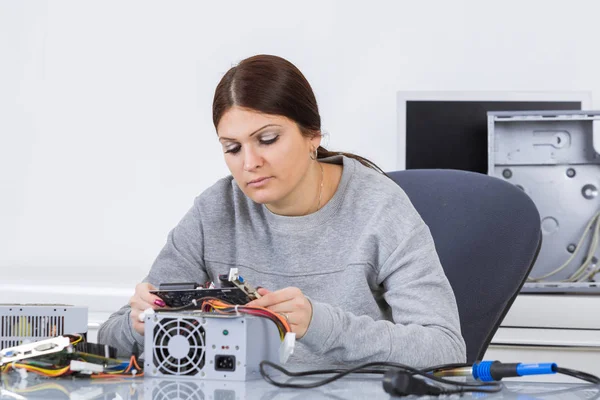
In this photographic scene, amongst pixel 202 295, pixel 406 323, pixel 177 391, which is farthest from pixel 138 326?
pixel 406 323

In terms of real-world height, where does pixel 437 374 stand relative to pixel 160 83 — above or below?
below

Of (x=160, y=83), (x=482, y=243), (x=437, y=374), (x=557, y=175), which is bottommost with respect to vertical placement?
(x=437, y=374)

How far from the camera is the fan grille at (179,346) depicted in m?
0.86

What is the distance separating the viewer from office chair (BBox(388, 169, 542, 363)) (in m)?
1.37

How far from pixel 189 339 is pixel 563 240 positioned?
1347 mm

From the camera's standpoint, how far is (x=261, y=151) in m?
1.29

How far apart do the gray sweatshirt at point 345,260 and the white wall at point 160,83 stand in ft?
3.01

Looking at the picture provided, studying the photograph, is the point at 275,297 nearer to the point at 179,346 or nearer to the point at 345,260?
the point at 179,346

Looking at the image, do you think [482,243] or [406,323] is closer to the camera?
[406,323]

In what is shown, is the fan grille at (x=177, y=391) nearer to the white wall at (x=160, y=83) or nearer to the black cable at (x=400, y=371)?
the black cable at (x=400, y=371)

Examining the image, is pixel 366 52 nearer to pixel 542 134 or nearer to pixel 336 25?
pixel 336 25

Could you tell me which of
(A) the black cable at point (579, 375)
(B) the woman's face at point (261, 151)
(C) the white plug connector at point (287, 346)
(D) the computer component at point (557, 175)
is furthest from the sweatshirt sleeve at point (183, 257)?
(D) the computer component at point (557, 175)

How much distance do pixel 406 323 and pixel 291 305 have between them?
30 centimetres

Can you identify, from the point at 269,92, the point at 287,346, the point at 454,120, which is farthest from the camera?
the point at 454,120
